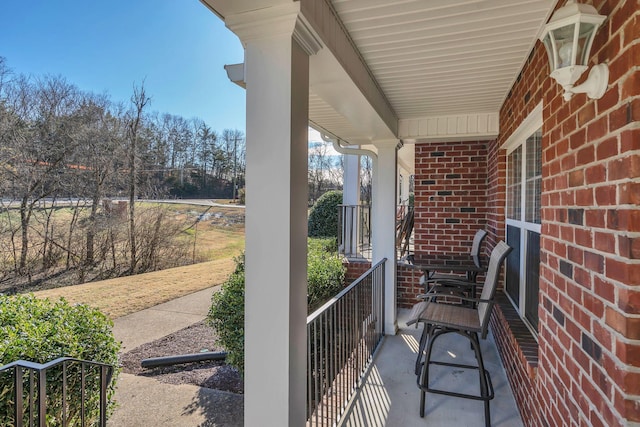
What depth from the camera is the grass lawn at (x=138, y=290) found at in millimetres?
6520

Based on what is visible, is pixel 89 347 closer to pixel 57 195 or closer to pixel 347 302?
pixel 347 302

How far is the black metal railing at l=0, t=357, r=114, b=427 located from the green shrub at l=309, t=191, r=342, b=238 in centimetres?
640

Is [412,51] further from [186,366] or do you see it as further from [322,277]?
[186,366]

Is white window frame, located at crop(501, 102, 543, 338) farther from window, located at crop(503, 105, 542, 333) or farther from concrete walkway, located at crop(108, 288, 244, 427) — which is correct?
concrete walkway, located at crop(108, 288, 244, 427)

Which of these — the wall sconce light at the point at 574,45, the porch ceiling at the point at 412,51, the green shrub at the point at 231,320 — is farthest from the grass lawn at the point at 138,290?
the wall sconce light at the point at 574,45

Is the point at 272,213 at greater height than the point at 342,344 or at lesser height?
greater

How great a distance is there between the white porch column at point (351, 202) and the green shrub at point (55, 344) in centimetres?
447

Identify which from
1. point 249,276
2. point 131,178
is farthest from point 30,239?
point 249,276

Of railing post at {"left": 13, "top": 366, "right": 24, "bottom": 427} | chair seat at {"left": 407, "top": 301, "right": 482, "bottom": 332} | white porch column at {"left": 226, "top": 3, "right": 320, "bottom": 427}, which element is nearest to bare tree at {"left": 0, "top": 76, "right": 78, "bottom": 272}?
railing post at {"left": 13, "top": 366, "right": 24, "bottom": 427}

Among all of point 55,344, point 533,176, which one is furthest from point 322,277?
point 55,344

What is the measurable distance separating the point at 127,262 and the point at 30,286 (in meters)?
2.13

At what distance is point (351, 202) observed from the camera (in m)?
7.12

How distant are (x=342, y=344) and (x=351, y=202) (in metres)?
4.54

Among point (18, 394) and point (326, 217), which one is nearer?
point (18, 394)
